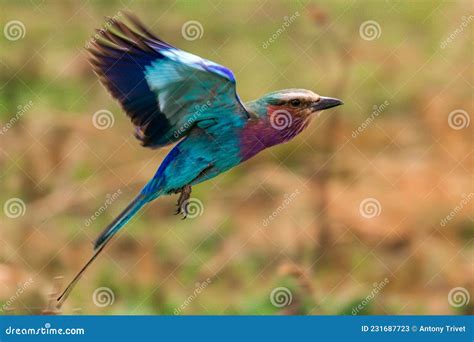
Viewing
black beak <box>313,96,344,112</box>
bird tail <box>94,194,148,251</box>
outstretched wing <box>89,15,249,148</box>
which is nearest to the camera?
outstretched wing <box>89,15,249,148</box>

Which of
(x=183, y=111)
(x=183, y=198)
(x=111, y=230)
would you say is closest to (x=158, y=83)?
(x=183, y=111)

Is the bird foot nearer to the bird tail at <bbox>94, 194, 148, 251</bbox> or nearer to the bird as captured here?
the bird

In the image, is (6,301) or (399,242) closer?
(6,301)

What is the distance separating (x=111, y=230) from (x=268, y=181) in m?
1.17

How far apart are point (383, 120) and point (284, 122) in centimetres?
120

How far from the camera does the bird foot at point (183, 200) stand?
6102mm

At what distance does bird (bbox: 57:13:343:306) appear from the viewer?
583 cm

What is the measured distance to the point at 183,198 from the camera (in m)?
6.15

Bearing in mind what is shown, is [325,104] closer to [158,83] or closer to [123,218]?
[158,83]

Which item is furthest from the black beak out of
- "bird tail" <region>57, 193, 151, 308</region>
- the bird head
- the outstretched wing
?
"bird tail" <region>57, 193, 151, 308</region>

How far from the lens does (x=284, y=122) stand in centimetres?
604

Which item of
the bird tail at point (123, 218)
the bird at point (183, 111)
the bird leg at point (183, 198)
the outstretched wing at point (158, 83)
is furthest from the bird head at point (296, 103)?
the bird tail at point (123, 218)

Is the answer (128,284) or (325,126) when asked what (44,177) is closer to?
(128,284)

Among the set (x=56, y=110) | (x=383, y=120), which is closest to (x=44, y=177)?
(x=56, y=110)
